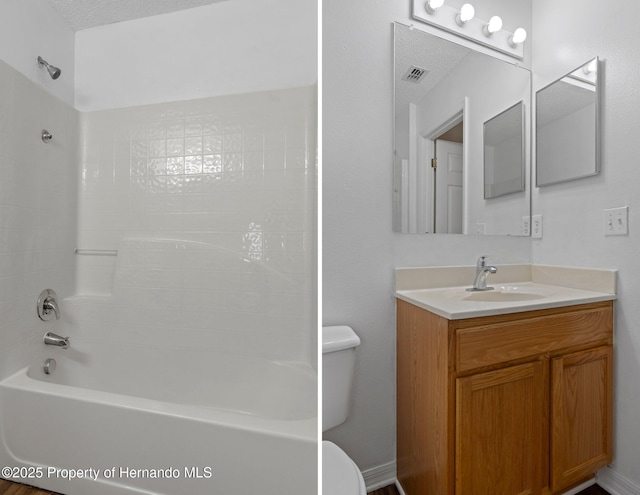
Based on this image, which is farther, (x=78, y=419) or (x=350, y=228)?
(x=350, y=228)

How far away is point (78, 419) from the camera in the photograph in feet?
0.98

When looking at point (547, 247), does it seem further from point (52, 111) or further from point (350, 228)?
point (52, 111)

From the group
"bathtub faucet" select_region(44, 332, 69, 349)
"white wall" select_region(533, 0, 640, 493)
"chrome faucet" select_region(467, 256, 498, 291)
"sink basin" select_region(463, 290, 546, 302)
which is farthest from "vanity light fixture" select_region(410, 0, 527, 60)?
"bathtub faucet" select_region(44, 332, 69, 349)

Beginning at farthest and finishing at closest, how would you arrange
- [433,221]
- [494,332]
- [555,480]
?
[433,221] → [555,480] → [494,332]

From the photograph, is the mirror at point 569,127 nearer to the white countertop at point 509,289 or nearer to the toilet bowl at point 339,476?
the white countertop at point 509,289

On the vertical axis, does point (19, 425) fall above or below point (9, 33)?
below

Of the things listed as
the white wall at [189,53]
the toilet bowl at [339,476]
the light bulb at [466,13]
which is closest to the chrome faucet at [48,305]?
the white wall at [189,53]

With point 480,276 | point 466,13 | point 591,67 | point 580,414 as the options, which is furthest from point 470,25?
point 580,414

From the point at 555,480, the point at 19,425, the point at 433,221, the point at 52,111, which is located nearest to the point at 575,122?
the point at 433,221

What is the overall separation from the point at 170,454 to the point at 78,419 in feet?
0.30

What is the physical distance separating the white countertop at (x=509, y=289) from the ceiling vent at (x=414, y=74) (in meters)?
0.63

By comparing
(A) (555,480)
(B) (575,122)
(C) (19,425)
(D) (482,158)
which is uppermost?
(B) (575,122)

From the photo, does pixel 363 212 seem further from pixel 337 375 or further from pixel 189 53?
pixel 189 53

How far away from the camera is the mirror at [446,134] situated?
107 cm
